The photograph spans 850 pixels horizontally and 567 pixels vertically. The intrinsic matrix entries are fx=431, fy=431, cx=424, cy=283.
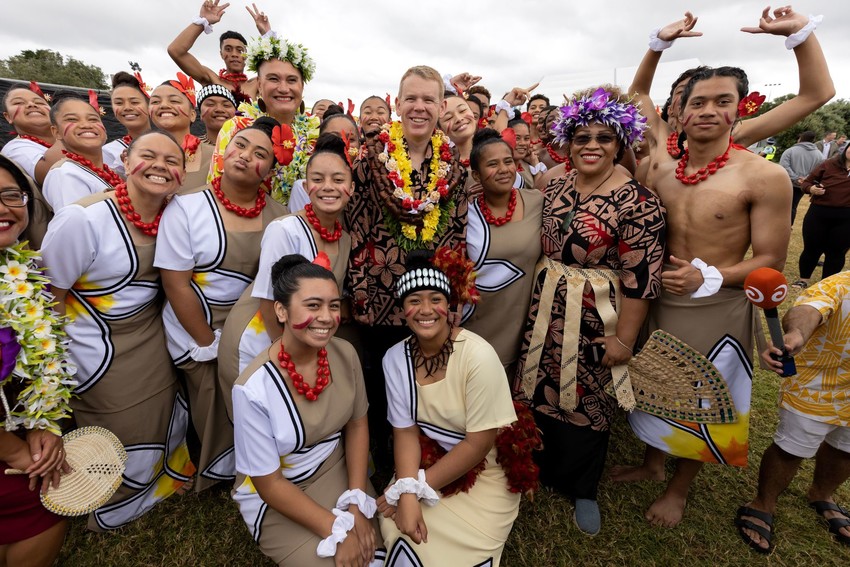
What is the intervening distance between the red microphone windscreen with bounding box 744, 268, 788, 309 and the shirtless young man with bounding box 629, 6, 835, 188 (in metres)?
1.18

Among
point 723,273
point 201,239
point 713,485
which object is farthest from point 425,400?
point 713,485

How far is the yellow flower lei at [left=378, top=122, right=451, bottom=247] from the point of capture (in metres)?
2.72

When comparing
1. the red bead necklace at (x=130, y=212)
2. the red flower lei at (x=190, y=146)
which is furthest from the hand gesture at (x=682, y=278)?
the red flower lei at (x=190, y=146)

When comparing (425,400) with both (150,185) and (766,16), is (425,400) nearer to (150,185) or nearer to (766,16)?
(150,185)

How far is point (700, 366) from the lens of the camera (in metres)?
2.62

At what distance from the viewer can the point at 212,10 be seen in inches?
190

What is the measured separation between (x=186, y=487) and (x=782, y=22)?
4916mm

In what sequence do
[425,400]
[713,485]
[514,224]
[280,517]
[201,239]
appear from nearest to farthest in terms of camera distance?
[280,517], [425,400], [201,239], [514,224], [713,485]

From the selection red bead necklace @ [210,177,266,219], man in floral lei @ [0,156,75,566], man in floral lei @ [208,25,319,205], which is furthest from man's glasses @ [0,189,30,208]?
man in floral lei @ [208,25,319,205]

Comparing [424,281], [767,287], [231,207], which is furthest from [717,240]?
[231,207]

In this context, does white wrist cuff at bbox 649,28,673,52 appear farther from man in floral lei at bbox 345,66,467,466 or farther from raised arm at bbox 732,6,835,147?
man in floral lei at bbox 345,66,467,466

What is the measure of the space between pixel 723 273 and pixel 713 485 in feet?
6.01

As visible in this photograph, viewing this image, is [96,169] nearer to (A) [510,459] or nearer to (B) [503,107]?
(A) [510,459]

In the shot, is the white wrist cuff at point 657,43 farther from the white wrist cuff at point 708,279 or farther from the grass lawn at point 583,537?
the grass lawn at point 583,537
